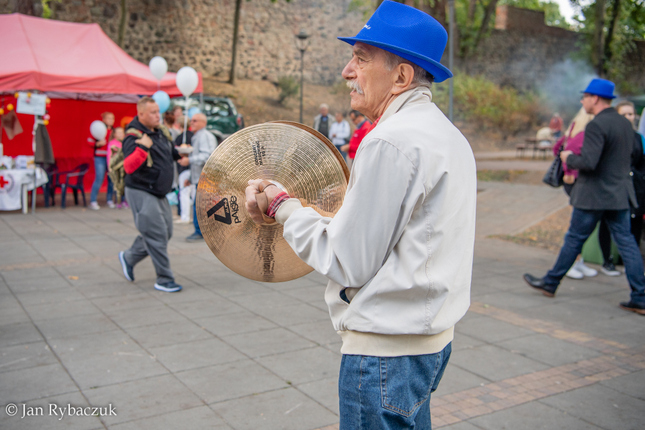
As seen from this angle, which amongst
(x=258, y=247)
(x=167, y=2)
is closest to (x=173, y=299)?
(x=258, y=247)

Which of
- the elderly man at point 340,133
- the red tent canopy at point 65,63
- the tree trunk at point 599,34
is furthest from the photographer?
the tree trunk at point 599,34

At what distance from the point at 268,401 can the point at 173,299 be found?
8.28 ft

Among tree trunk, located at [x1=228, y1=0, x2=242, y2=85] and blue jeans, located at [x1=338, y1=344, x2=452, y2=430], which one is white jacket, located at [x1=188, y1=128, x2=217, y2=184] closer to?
blue jeans, located at [x1=338, y1=344, x2=452, y2=430]

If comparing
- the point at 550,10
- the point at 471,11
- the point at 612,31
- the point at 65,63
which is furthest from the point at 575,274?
the point at 550,10

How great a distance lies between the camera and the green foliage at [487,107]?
27.7 metres

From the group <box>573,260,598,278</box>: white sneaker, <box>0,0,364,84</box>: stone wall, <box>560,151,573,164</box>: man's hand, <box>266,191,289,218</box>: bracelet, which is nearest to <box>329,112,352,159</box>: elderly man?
<box>573,260,598,278</box>: white sneaker

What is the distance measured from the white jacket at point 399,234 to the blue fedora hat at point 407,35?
Result: 11cm

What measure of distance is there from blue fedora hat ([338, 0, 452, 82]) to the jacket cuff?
20.5 inches

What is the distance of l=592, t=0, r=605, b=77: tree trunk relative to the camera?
25362 millimetres

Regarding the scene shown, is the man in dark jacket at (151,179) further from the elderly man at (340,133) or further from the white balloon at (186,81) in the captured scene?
the elderly man at (340,133)

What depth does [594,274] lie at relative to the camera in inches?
277

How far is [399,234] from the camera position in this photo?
1.64m

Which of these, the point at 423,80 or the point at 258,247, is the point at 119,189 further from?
the point at 423,80

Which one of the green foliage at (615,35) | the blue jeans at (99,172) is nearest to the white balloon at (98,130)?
the blue jeans at (99,172)
